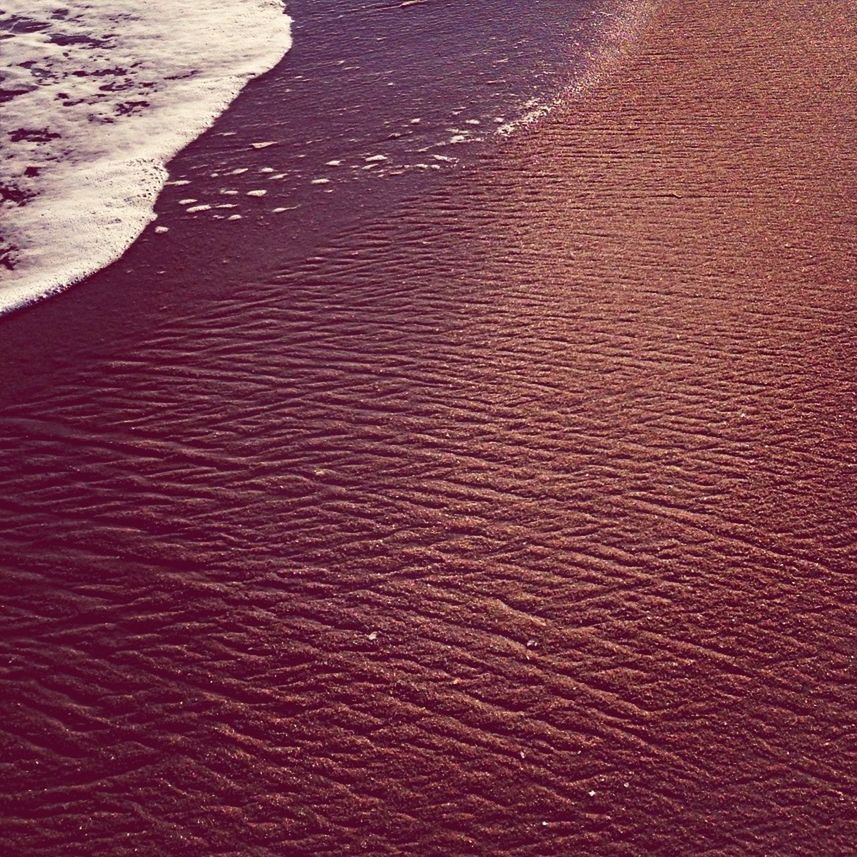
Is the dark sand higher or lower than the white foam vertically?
lower

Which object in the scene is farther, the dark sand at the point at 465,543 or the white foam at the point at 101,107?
the white foam at the point at 101,107

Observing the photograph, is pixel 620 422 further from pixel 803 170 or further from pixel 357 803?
pixel 803 170

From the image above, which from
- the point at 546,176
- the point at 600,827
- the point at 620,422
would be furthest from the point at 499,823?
the point at 546,176

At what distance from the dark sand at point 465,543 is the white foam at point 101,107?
3.59 ft

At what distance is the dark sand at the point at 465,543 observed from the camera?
12.0 feet

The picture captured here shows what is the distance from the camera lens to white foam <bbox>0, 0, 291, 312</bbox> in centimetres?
724

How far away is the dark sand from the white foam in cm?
109

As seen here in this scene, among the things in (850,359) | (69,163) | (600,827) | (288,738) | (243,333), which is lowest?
(600,827)

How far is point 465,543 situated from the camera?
4562 millimetres

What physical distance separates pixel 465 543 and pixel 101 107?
6.65 meters

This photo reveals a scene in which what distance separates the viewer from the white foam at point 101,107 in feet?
23.7

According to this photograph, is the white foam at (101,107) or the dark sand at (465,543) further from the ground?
the white foam at (101,107)

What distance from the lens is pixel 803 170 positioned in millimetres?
7027

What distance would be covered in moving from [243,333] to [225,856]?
11.1 ft
